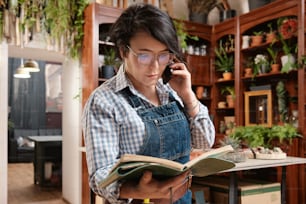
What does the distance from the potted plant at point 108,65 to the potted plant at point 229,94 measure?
136 centimetres

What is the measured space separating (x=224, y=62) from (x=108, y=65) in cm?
138

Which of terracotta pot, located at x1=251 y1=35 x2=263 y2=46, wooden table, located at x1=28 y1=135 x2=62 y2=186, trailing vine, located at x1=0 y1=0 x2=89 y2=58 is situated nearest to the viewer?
trailing vine, located at x1=0 y1=0 x2=89 y2=58

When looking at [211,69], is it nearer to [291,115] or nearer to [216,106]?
[216,106]

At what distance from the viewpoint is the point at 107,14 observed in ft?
10.0

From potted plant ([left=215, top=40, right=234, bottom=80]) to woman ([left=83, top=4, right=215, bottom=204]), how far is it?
2.95m

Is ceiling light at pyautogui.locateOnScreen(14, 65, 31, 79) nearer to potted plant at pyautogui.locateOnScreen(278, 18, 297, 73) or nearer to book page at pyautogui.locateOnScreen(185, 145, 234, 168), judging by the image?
potted plant at pyautogui.locateOnScreen(278, 18, 297, 73)

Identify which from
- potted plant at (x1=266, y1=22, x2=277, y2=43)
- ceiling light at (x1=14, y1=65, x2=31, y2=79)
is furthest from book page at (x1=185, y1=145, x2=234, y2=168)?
potted plant at (x1=266, y1=22, x2=277, y2=43)

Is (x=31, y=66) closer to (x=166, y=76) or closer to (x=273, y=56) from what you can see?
(x=273, y=56)

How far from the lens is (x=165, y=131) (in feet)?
2.58

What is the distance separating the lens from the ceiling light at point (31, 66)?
3.05 meters

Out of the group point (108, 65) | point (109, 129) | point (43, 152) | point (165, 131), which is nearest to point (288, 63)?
point (108, 65)

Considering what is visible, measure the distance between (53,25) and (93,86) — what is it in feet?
2.13

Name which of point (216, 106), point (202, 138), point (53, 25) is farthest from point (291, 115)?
point (202, 138)

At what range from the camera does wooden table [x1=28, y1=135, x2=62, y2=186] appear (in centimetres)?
325
